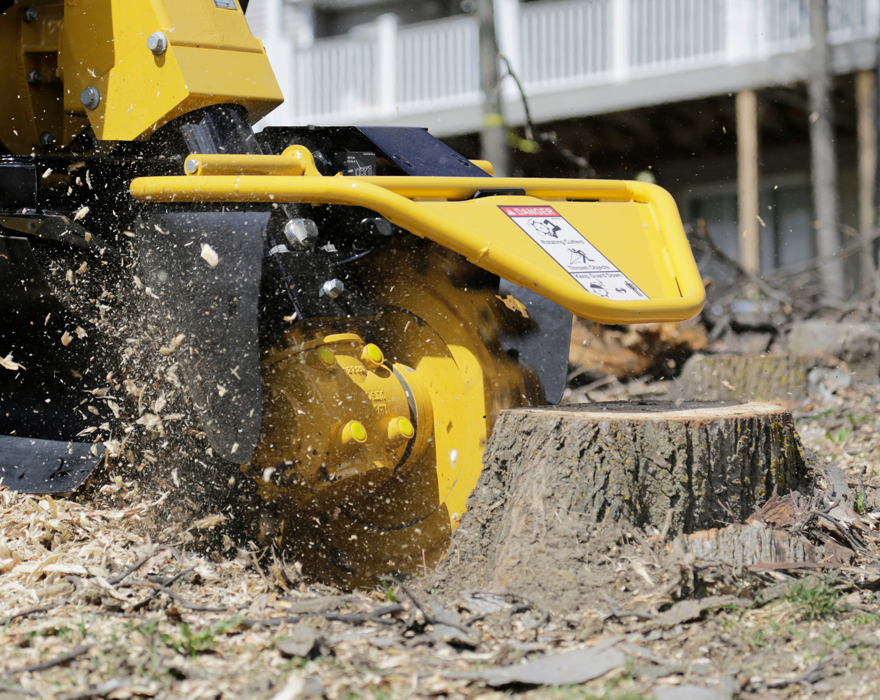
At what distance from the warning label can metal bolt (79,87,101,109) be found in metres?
1.26

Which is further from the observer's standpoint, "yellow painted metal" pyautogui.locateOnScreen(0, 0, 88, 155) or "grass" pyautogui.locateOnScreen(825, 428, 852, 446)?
"grass" pyautogui.locateOnScreen(825, 428, 852, 446)

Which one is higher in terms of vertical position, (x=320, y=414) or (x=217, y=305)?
(x=217, y=305)

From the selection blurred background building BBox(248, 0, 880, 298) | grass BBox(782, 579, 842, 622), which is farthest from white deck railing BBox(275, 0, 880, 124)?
grass BBox(782, 579, 842, 622)

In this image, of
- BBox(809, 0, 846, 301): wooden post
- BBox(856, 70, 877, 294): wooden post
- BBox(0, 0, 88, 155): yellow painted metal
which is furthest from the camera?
BBox(856, 70, 877, 294): wooden post

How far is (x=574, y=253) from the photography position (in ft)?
8.42

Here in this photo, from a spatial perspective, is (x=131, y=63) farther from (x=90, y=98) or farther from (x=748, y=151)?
(x=748, y=151)

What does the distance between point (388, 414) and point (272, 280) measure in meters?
0.50

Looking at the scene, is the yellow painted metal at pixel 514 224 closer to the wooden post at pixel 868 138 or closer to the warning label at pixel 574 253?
the warning label at pixel 574 253

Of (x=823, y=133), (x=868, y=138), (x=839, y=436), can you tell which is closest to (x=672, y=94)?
(x=823, y=133)

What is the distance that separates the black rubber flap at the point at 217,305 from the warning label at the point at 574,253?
0.72 meters

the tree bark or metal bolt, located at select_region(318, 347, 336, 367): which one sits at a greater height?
metal bolt, located at select_region(318, 347, 336, 367)

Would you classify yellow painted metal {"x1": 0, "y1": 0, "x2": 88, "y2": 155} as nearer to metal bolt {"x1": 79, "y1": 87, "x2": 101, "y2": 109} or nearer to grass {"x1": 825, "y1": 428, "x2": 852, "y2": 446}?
metal bolt {"x1": 79, "y1": 87, "x2": 101, "y2": 109}

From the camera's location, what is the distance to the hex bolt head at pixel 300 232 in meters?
2.56

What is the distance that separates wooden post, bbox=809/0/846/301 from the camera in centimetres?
917
